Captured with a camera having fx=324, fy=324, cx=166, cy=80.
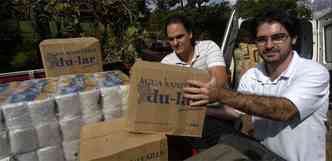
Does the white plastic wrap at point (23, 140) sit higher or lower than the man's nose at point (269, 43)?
lower

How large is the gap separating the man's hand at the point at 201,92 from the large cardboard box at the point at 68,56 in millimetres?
1294

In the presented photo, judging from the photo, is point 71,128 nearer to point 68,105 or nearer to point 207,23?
point 68,105

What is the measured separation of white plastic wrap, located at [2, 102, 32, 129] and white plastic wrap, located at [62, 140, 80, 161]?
29 cm

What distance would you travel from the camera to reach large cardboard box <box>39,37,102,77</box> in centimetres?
258

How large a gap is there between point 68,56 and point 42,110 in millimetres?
712

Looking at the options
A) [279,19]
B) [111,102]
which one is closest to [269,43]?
[279,19]

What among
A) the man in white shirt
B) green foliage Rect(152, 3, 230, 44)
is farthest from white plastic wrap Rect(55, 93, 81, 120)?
green foliage Rect(152, 3, 230, 44)

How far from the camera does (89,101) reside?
2186mm

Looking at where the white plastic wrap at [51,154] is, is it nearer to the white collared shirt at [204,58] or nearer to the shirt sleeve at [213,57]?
the white collared shirt at [204,58]

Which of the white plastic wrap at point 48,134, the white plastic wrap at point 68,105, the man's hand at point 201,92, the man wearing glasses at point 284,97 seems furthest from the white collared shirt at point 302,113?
the white plastic wrap at point 48,134

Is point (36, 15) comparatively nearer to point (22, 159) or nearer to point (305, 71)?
point (22, 159)

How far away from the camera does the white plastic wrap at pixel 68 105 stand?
208cm

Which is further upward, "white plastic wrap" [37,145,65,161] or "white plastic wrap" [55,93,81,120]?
"white plastic wrap" [55,93,81,120]

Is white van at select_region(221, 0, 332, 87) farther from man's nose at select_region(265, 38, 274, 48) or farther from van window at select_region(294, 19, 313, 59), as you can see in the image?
man's nose at select_region(265, 38, 274, 48)
